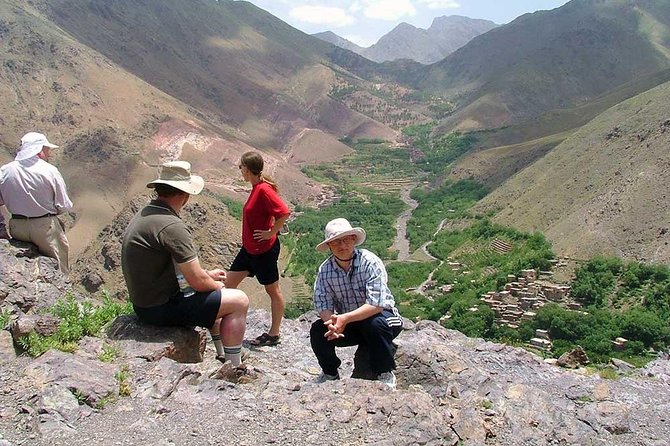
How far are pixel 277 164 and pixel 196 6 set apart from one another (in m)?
97.5

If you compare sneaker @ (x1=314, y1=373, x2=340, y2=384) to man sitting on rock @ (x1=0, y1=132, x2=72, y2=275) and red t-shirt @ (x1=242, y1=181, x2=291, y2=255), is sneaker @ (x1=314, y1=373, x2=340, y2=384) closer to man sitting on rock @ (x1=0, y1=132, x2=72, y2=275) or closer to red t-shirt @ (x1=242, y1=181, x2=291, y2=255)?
red t-shirt @ (x1=242, y1=181, x2=291, y2=255)

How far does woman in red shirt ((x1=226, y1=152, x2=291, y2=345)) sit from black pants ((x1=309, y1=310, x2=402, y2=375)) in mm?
1549

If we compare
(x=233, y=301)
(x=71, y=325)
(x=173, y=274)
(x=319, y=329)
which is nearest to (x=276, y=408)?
(x=319, y=329)

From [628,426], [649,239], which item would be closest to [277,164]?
[649,239]

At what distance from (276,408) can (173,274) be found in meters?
1.73

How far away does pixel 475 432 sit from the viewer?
17.4 feet

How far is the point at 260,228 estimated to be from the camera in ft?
23.6

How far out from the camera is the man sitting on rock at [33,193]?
692 cm

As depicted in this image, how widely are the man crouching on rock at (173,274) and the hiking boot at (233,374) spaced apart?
14 mm

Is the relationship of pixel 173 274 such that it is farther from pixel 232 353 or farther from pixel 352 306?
pixel 352 306

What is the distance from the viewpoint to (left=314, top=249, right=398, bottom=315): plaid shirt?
5.93 metres

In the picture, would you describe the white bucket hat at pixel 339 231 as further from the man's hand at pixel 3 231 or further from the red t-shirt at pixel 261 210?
the man's hand at pixel 3 231

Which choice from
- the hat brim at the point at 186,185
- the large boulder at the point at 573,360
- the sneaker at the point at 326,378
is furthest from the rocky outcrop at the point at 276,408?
the large boulder at the point at 573,360

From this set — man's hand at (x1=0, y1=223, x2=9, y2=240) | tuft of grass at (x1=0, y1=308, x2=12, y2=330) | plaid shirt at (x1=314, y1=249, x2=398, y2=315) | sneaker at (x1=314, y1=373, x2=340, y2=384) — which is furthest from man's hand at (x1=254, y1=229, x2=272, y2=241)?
man's hand at (x1=0, y1=223, x2=9, y2=240)
